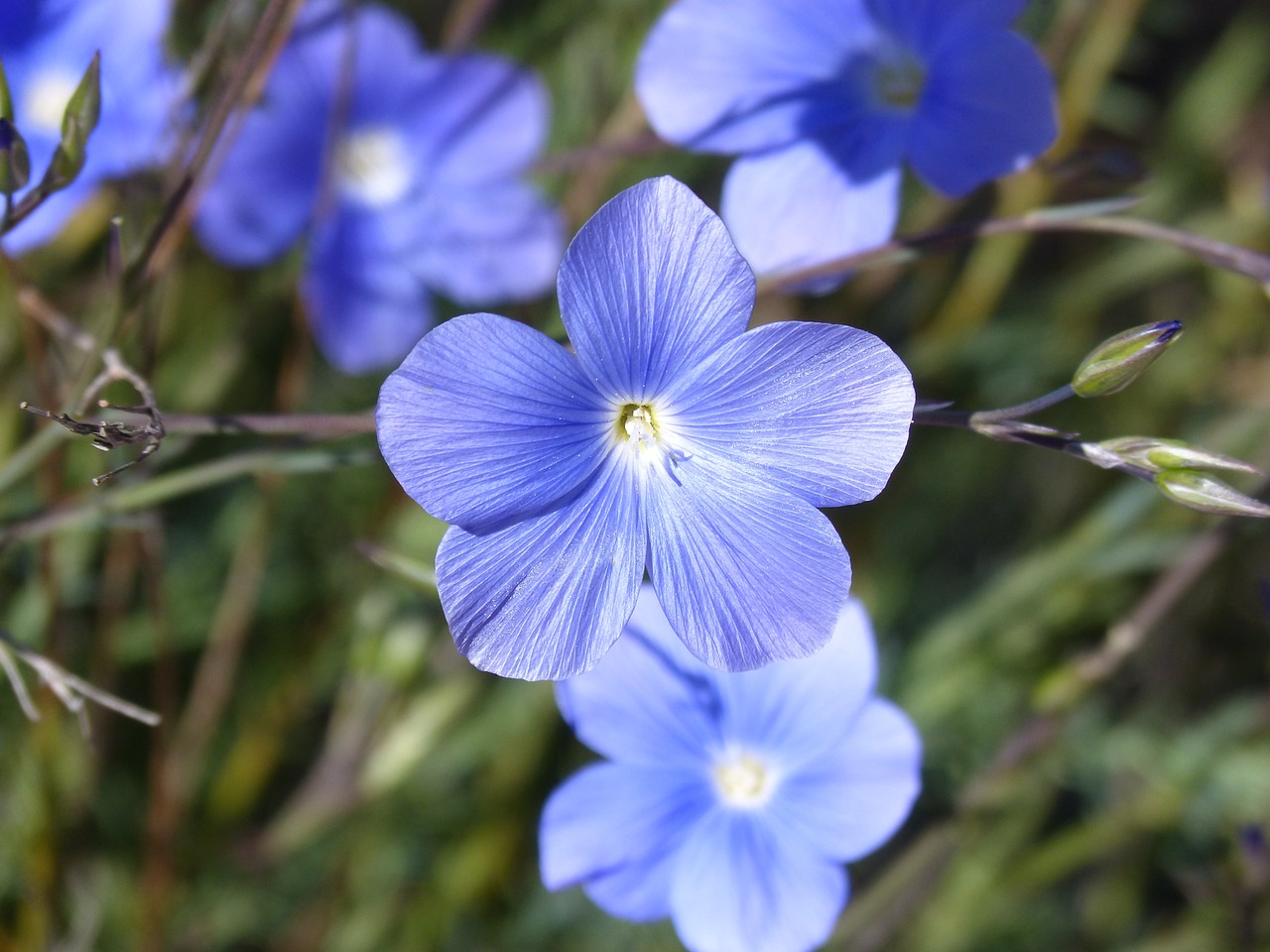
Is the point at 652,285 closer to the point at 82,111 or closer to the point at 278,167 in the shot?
the point at 82,111

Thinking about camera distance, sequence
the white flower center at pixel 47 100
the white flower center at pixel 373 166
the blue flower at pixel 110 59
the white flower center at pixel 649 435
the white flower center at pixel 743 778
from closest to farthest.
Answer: the white flower center at pixel 649 435
the white flower center at pixel 743 778
the blue flower at pixel 110 59
the white flower center at pixel 47 100
the white flower center at pixel 373 166

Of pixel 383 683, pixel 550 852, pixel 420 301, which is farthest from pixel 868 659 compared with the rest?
pixel 420 301

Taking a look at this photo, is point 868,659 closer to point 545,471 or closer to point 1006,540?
point 545,471

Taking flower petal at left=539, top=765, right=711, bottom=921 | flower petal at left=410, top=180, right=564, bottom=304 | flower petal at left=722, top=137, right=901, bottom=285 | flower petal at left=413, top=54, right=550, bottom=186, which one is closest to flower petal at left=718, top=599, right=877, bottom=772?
flower petal at left=539, top=765, right=711, bottom=921

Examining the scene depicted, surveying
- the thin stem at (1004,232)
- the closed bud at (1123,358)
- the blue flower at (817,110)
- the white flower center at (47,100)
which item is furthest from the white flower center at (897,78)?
the white flower center at (47,100)

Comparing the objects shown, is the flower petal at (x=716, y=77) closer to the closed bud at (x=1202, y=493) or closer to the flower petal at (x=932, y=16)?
the flower petal at (x=932, y=16)

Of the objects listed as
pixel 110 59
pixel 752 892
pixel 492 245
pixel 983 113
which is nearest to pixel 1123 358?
pixel 983 113
